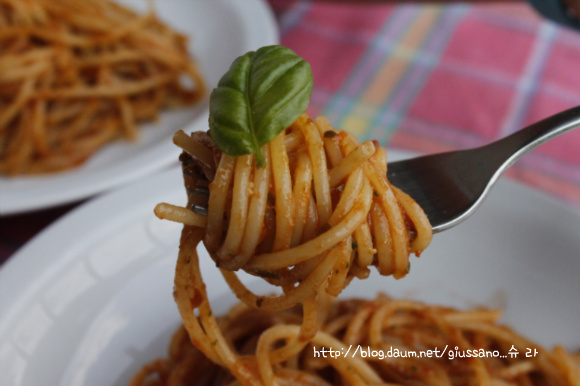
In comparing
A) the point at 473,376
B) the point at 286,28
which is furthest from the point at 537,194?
the point at 286,28

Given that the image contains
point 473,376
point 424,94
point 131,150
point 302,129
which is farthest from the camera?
point 424,94

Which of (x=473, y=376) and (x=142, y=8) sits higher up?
(x=142, y=8)

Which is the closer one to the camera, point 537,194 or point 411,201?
point 411,201

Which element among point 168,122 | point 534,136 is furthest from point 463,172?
point 168,122

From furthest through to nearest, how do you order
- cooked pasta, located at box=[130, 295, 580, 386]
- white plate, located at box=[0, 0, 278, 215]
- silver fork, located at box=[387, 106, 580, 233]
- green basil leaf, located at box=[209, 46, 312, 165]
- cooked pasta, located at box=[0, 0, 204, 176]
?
cooked pasta, located at box=[0, 0, 204, 176]
white plate, located at box=[0, 0, 278, 215]
cooked pasta, located at box=[130, 295, 580, 386]
silver fork, located at box=[387, 106, 580, 233]
green basil leaf, located at box=[209, 46, 312, 165]

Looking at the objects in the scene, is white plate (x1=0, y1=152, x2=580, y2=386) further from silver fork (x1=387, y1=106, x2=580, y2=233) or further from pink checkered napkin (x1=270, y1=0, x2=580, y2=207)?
pink checkered napkin (x1=270, y1=0, x2=580, y2=207)

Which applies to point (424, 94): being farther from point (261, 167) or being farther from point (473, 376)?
point (261, 167)

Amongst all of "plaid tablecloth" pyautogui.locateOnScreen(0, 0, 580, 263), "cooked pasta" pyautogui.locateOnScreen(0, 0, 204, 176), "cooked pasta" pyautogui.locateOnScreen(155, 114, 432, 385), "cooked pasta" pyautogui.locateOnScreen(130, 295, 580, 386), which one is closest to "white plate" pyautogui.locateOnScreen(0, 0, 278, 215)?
"cooked pasta" pyautogui.locateOnScreen(0, 0, 204, 176)

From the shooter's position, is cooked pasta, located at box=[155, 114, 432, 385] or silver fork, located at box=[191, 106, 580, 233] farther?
silver fork, located at box=[191, 106, 580, 233]
